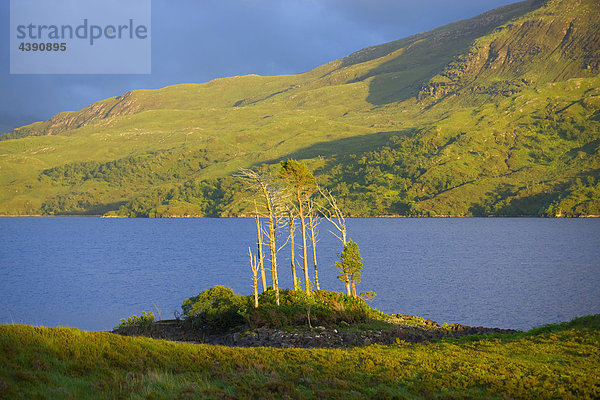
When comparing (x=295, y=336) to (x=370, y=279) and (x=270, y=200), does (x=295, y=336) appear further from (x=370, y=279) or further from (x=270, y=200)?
(x=370, y=279)

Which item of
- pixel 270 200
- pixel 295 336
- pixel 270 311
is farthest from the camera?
pixel 270 200

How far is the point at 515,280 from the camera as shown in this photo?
77125 mm

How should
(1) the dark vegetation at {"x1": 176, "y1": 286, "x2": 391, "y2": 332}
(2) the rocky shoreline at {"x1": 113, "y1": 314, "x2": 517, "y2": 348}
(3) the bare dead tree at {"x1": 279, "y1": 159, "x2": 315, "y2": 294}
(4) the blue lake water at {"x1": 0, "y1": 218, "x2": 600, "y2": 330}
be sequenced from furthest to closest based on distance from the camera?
1. (4) the blue lake water at {"x1": 0, "y1": 218, "x2": 600, "y2": 330}
2. (3) the bare dead tree at {"x1": 279, "y1": 159, "x2": 315, "y2": 294}
3. (1) the dark vegetation at {"x1": 176, "y1": 286, "x2": 391, "y2": 332}
4. (2) the rocky shoreline at {"x1": 113, "y1": 314, "x2": 517, "y2": 348}

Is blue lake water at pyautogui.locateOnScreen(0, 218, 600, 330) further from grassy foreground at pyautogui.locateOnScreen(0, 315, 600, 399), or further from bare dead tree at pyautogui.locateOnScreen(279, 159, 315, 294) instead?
grassy foreground at pyautogui.locateOnScreen(0, 315, 600, 399)

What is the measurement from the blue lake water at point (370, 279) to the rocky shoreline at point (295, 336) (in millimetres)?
14863

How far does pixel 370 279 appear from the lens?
77.2 meters

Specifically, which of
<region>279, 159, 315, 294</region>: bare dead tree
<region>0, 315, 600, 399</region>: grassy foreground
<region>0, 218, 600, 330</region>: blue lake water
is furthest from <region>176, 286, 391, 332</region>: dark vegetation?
<region>0, 218, 600, 330</region>: blue lake water

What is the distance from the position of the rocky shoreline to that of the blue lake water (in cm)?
1486

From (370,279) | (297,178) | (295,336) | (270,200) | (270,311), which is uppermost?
(297,178)

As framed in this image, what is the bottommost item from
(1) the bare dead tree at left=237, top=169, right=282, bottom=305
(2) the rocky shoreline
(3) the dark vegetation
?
(2) the rocky shoreline

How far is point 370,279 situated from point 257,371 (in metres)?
62.0

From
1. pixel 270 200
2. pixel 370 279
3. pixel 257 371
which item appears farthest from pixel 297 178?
pixel 370 279

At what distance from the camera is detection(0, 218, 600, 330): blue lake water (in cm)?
5366

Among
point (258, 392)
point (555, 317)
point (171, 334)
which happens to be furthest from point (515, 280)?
point (258, 392)
